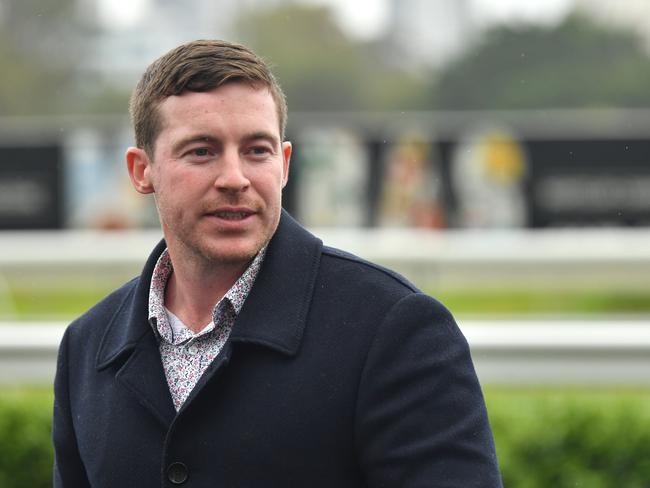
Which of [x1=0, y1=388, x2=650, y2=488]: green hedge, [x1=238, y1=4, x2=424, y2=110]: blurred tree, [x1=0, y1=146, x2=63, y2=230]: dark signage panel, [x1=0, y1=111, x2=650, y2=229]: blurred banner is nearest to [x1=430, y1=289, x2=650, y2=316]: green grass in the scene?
[x1=0, y1=111, x2=650, y2=229]: blurred banner

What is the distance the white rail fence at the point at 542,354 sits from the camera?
605 cm

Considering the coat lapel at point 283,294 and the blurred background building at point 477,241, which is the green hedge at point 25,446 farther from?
the coat lapel at point 283,294

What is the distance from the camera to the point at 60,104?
51219 millimetres

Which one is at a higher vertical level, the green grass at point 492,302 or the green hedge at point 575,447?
the green hedge at point 575,447

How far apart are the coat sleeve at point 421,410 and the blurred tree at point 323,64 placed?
152 ft

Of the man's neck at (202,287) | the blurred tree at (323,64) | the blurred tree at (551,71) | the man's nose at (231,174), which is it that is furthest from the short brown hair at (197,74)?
the blurred tree at (323,64)

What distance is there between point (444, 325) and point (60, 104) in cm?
5024

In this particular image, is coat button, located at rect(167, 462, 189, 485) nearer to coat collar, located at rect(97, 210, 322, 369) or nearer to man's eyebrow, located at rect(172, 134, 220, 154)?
coat collar, located at rect(97, 210, 322, 369)

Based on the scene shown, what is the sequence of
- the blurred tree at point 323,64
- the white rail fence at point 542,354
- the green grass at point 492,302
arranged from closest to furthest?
the white rail fence at point 542,354 < the green grass at point 492,302 < the blurred tree at point 323,64

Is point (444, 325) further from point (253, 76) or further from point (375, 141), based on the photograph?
point (375, 141)

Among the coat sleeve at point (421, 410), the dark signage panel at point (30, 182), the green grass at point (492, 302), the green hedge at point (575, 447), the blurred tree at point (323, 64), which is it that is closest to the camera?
the coat sleeve at point (421, 410)

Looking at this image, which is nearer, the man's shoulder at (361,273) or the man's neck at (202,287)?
the man's shoulder at (361,273)

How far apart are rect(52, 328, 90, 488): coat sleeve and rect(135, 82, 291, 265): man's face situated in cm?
45

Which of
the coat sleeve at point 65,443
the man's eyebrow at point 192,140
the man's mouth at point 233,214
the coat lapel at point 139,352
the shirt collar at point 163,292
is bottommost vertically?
the coat sleeve at point 65,443
